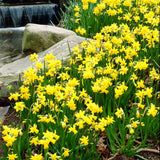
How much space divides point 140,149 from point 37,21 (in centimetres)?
751

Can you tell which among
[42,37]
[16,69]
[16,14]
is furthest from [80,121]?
[16,14]

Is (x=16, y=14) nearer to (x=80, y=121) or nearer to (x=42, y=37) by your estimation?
(x=42, y=37)

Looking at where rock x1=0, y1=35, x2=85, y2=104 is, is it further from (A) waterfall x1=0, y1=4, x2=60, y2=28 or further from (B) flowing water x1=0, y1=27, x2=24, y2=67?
(A) waterfall x1=0, y1=4, x2=60, y2=28

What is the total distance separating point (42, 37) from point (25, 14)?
448 cm

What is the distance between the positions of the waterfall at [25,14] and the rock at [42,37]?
3602 mm

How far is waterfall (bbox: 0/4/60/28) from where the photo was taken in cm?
828

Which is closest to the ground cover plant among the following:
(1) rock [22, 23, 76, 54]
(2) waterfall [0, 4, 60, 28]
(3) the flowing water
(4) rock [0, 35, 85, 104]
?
(4) rock [0, 35, 85, 104]

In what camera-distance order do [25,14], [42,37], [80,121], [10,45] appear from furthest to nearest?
1. [25,14]
2. [10,45]
3. [42,37]
4. [80,121]

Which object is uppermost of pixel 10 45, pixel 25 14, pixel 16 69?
pixel 25 14

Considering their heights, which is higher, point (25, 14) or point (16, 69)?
point (25, 14)

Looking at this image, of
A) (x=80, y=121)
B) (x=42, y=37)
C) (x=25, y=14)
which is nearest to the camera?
(x=80, y=121)

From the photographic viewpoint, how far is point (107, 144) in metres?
2.28

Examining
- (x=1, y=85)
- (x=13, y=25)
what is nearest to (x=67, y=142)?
(x=1, y=85)

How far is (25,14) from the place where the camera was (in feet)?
28.4
